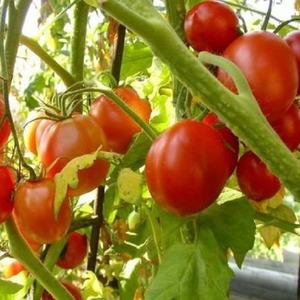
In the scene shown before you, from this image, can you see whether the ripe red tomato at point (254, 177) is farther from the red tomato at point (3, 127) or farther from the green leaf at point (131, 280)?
the green leaf at point (131, 280)

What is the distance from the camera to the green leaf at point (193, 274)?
0.61 m

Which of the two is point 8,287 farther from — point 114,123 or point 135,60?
point 135,60

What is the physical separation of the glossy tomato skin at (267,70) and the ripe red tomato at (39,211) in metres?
0.22

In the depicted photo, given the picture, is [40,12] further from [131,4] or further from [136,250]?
[131,4]

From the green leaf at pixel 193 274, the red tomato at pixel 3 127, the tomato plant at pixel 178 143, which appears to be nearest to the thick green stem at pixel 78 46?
the tomato plant at pixel 178 143

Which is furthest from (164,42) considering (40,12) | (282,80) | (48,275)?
(40,12)

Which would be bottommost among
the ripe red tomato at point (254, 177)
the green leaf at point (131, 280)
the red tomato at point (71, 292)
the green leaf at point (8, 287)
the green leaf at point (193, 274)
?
the green leaf at point (131, 280)

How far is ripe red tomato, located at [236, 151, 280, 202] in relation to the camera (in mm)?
608

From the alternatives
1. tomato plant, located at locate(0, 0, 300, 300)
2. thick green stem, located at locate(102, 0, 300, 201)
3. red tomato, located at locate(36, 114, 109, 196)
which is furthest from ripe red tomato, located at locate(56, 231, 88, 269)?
thick green stem, located at locate(102, 0, 300, 201)

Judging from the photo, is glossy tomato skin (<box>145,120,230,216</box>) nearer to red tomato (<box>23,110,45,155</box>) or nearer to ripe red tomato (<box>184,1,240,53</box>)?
ripe red tomato (<box>184,1,240,53</box>)

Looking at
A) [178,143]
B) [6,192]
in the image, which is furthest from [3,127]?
[178,143]

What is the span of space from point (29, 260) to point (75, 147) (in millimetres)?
144

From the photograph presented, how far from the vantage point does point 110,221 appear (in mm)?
1177

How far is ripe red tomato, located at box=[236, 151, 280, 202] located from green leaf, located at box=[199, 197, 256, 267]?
0.04 m
